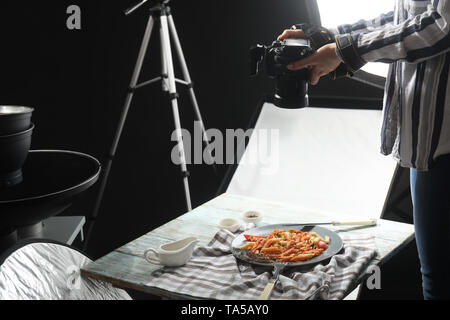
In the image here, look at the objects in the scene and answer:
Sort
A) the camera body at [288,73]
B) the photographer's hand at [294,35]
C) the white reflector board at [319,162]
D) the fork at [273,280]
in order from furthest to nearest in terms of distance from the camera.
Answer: the white reflector board at [319,162] < the photographer's hand at [294,35] < the camera body at [288,73] < the fork at [273,280]

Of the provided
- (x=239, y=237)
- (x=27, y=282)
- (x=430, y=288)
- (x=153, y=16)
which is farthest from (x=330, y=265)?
(x=153, y=16)

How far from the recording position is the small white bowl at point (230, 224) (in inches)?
61.6

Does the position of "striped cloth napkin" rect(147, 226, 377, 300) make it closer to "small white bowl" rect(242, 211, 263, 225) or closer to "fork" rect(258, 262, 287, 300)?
"fork" rect(258, 262, 287, 300)

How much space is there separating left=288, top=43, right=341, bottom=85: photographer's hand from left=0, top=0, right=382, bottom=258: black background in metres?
1.60

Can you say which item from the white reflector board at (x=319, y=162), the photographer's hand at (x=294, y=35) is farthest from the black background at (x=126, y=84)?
the photographer's hand at (x=294, y=35)

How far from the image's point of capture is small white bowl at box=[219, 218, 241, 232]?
1564 millimetres

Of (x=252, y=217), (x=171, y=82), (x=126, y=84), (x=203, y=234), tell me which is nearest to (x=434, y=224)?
(x=252, y=217)

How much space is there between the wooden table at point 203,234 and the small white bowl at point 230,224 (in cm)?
2

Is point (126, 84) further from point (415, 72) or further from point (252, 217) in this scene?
point (415, 72)

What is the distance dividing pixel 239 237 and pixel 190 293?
319 mm

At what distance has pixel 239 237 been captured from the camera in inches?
57.4

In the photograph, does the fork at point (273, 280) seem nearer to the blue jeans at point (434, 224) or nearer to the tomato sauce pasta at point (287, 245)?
the tomato sauce pasta at point (287, 245)

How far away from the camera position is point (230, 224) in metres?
1.60
